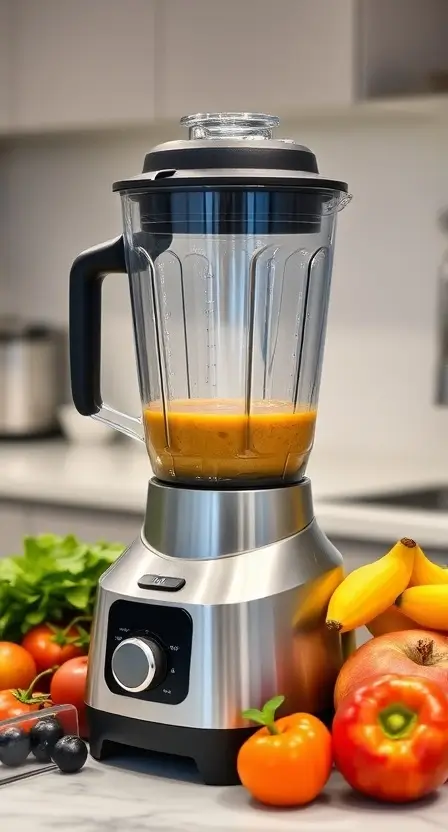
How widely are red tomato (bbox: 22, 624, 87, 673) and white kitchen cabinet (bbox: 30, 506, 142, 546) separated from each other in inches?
52.2

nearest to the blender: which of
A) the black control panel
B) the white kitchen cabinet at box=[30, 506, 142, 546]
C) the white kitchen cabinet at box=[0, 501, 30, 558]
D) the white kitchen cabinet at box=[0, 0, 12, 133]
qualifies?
the black control panel

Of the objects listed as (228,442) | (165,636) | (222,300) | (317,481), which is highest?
(222,300)

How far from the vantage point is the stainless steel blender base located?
3.31ft

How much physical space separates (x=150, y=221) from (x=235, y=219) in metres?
0.08

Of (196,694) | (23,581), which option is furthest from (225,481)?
(23,581)

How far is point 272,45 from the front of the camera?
104 inches

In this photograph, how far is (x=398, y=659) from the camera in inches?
40.8

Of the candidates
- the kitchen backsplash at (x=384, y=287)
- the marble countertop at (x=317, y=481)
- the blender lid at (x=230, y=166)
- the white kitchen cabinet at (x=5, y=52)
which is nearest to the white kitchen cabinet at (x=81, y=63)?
the white kitchen cabinet at (x=5, y=52)

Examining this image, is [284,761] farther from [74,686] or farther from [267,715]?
[74,686]

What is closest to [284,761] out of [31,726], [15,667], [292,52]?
[31,726]

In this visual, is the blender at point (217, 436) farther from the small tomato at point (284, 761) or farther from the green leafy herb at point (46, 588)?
the green leafy herb at point (46, 588)

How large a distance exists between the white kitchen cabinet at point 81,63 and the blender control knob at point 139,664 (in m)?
2.02

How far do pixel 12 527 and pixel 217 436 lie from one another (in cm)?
183

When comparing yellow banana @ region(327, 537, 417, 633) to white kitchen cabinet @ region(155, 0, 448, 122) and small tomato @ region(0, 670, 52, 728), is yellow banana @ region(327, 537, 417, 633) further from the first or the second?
white kitchen cabinet @ region(155, 0, 448, 122)
